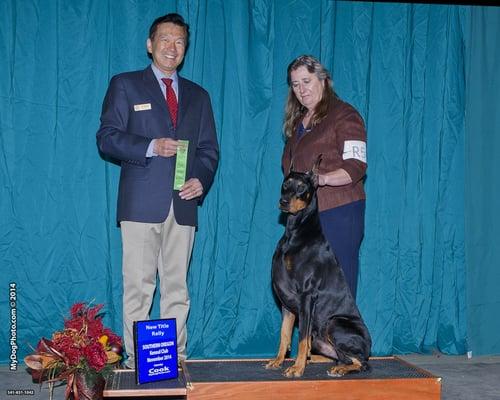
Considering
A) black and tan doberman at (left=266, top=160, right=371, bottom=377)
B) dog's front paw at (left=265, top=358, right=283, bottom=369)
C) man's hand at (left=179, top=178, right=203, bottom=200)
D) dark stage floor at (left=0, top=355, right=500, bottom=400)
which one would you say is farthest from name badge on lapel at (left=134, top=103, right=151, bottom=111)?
dog's front paw at (left=265, top=358, right=283, bottom=369)

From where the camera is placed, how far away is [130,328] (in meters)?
3.51

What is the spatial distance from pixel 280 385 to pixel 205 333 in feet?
5.58

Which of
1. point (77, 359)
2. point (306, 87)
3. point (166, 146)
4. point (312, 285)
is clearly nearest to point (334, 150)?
Answer: point (306, 87)

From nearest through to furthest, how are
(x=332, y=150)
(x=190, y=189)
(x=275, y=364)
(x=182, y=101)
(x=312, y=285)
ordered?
1. (x=312, y=285)
2. (x=275, y=364)
3. (x=332, y=150)
4. (x=190, y=189)
5. (x=182, y=101)

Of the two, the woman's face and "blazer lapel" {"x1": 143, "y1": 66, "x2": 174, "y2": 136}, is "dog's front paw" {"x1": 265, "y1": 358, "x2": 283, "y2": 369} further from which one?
"blazer lapel" {"x1": 143, "y1": 66, "x2": 174, "y2": 136}

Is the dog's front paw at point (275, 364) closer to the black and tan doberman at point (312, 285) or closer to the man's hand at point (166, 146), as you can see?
the black and tan doberman at point (312, 285)

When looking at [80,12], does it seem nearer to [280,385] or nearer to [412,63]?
[412,63]

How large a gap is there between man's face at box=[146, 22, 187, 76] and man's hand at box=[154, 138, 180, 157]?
0.43 metres

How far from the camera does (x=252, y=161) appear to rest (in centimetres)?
436

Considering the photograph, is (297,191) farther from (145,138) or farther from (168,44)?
(168,44)

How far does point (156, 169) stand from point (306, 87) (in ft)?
2.80

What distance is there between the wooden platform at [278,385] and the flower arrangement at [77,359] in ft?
0.28

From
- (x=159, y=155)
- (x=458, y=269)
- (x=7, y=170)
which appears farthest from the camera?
(x=458, y=269)

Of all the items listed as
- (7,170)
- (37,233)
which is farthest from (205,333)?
(7,170)
